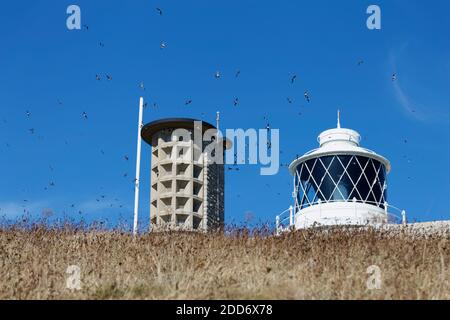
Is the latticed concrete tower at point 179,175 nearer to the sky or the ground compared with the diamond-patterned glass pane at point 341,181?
nearer to the sky

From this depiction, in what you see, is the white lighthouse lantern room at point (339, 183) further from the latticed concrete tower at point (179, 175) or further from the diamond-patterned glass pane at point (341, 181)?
the latticed concrete tower at point (179, 175)

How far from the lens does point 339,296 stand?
25.8 feet

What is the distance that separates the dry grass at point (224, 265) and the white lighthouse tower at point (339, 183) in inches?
509

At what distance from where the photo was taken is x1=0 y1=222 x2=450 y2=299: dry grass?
8.01m

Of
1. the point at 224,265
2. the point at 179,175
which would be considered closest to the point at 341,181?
the point at 224,265

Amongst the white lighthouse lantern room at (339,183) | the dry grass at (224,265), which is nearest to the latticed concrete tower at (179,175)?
the white lighthouse lantern room at (339,183)

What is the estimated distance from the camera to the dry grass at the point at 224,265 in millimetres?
8008

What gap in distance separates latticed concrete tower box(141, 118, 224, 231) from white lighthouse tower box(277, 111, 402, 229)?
1850cm

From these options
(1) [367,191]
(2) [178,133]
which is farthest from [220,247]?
(2) [178,133]

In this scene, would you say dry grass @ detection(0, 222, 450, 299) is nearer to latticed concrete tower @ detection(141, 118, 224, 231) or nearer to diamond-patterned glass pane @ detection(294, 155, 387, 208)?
diamond-patterned glass pane @ detection(294, 155, 387, 208)

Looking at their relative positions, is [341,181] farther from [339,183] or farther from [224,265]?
[224,265]
